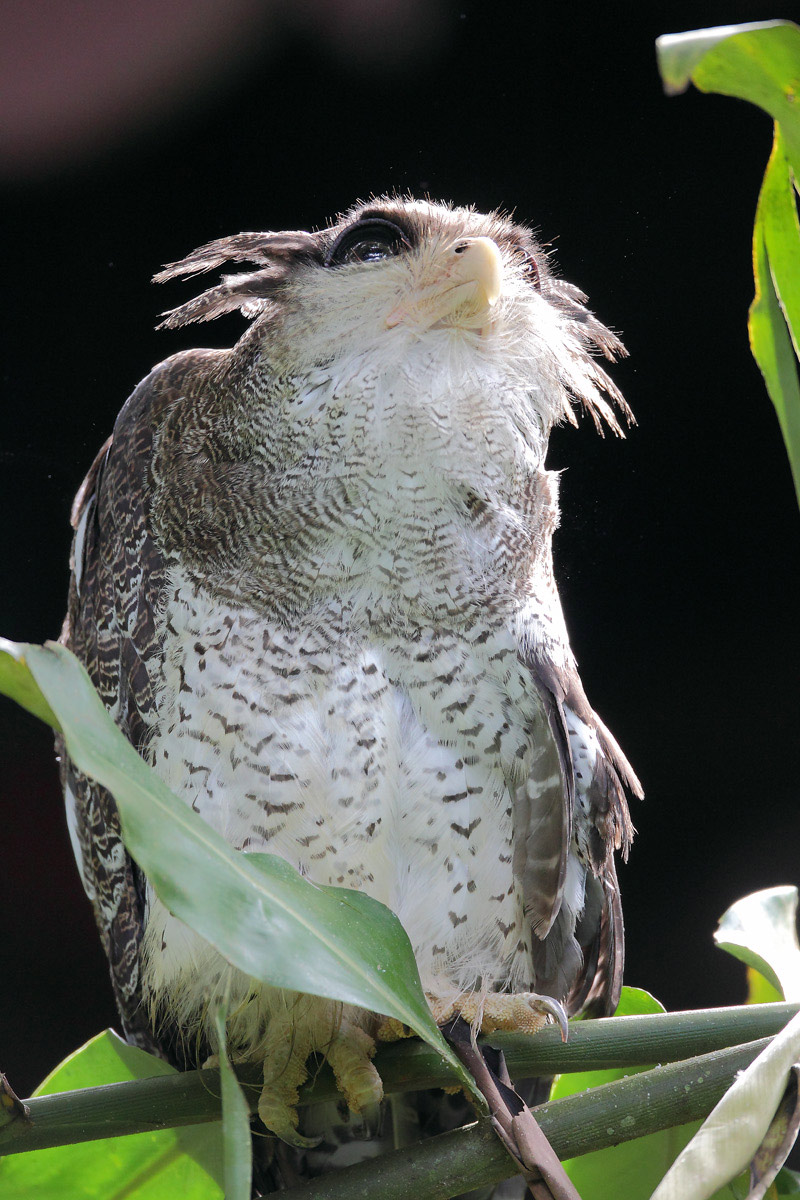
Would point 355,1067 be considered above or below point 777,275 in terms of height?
below

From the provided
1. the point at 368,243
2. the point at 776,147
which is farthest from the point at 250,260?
the point at 776,147

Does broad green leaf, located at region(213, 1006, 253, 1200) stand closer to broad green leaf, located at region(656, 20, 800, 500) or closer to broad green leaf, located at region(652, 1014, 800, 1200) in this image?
broad green leaf, located at region(652, 1014, 800, 1200)

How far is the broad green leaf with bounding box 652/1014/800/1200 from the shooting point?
0.51 meters

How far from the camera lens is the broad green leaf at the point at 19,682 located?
17.7 inches

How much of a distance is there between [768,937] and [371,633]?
1.15 feet

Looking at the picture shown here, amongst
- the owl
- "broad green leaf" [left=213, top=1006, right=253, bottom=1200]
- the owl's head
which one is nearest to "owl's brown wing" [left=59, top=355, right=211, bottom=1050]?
the owl

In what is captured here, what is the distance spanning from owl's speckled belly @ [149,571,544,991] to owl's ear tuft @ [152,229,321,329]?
27 cm

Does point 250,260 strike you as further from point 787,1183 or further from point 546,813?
point 787,1183

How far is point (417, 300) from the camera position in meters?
0.85

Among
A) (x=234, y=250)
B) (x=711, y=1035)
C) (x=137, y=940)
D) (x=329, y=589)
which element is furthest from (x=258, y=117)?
(x=711, y=1035)

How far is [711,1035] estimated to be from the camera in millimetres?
612

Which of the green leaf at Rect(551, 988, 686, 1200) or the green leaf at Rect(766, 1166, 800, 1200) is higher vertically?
the green leaf at Rect(766, 1166, 800, 1200)

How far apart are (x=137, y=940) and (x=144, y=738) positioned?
0.19 metres

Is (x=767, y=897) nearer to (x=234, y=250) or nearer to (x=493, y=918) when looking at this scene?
(x=493, y=918)
